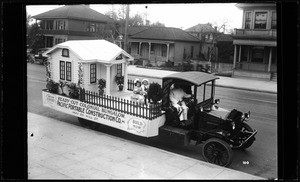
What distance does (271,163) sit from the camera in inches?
303

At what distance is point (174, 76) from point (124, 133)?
3011 millimetres

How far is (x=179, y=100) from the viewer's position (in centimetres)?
836

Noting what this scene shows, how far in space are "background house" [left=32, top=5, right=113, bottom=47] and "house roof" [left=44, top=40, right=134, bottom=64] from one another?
2.28ft

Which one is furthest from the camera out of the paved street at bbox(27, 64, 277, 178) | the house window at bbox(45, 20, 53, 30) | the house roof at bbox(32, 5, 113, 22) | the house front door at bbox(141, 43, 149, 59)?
the house front door at bbox(141, 43, 149, 59)

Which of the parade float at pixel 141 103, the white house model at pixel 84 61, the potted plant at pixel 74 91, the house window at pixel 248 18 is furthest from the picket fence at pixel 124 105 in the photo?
the house window at pixel 248 18

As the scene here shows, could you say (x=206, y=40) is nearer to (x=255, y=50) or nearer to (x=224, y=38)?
(x=224, y=38)

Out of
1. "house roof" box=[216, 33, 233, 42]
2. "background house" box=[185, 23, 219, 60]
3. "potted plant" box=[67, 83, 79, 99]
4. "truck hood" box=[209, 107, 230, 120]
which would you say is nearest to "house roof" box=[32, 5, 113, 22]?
"potted plant" box=[67, 83, 79, 99]

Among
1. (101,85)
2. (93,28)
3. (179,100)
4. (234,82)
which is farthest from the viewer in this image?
(234,82)

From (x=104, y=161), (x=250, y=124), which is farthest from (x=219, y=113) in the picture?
(x=104, y=161)

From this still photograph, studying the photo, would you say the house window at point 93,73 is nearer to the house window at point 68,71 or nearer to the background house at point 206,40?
the house window at point 68,71

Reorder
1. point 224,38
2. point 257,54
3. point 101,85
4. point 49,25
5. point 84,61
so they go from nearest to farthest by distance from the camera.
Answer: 1. point 84,61
2. point 101,85
3. point 49,25
4. point 257,54
5. point 224,38

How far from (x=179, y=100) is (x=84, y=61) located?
3821mm

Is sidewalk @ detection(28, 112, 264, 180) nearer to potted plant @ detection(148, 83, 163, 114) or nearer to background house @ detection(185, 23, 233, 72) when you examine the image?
potted plant @ detection(148, 83, 163, 114)

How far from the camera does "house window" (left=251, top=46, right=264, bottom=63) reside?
75.0ft
